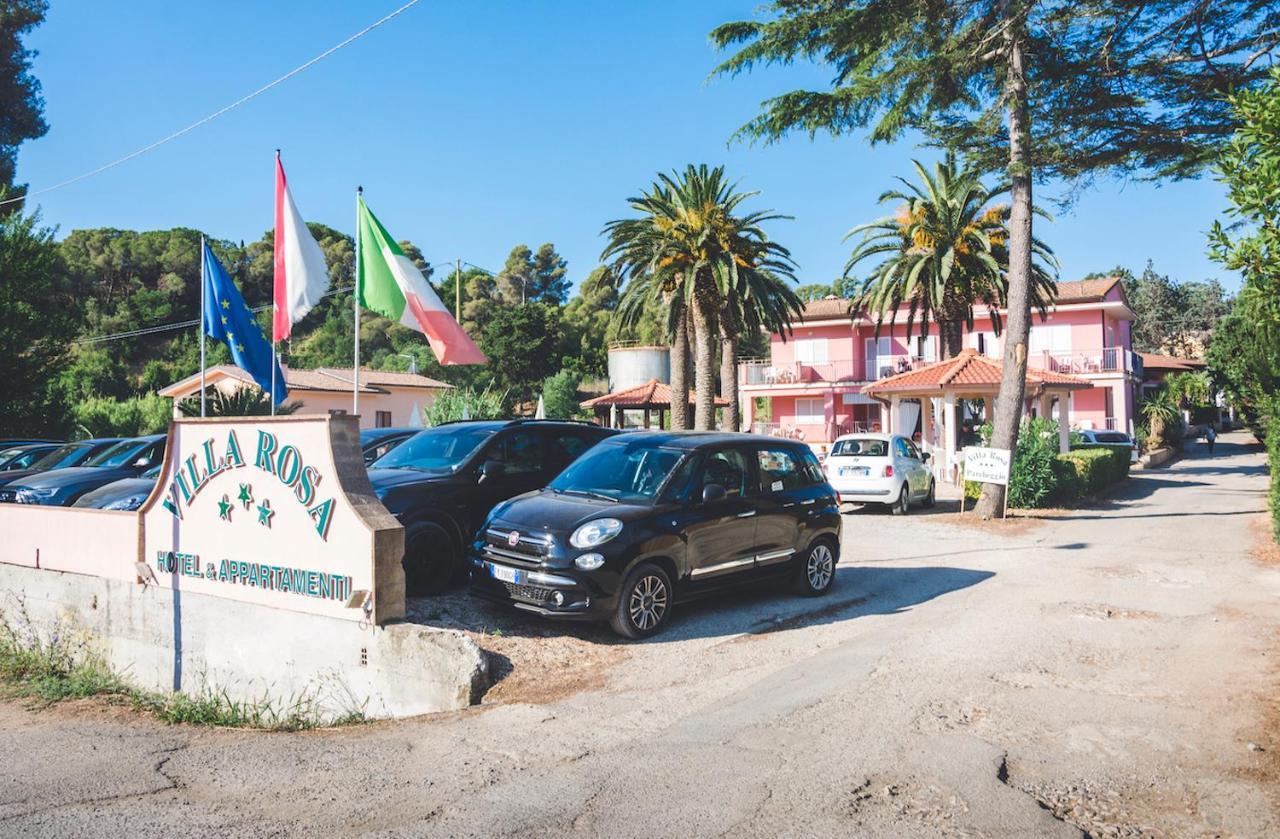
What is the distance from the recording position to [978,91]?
17.9 metres

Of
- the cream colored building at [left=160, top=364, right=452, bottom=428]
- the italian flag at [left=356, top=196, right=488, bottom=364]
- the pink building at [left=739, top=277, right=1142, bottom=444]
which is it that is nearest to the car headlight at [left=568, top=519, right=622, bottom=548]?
the italian flag at [left=356, top=196, right=488, bottom=364]

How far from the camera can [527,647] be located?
770cm

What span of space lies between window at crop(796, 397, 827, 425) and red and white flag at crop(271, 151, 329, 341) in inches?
1475

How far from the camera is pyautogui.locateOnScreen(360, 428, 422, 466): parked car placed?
39.7ft

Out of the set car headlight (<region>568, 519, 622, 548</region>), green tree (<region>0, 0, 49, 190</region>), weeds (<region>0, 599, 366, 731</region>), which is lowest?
weeds (<region>0, 599, 366, 731</region>)

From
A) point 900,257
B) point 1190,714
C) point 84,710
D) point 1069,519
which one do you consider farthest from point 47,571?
point 900,257

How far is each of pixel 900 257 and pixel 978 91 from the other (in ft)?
53.3

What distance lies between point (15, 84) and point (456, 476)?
41.5 m

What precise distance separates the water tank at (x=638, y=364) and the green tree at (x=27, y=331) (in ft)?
111

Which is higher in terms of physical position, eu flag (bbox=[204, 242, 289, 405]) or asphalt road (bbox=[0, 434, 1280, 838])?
eu flag (bbox=[204, 242, 289, 405])

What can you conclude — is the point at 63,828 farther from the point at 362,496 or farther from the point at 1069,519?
the point at 1069,519

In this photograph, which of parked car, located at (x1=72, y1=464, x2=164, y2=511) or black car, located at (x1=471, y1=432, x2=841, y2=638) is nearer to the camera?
black car, located at (x1=471, y1=432, x2=841, y2=638)

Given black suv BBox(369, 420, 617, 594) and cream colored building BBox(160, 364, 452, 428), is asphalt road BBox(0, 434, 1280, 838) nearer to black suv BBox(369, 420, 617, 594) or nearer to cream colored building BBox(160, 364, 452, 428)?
black suv BBox(369, 420, 617, 594)

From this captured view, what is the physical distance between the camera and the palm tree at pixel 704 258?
27.1m
